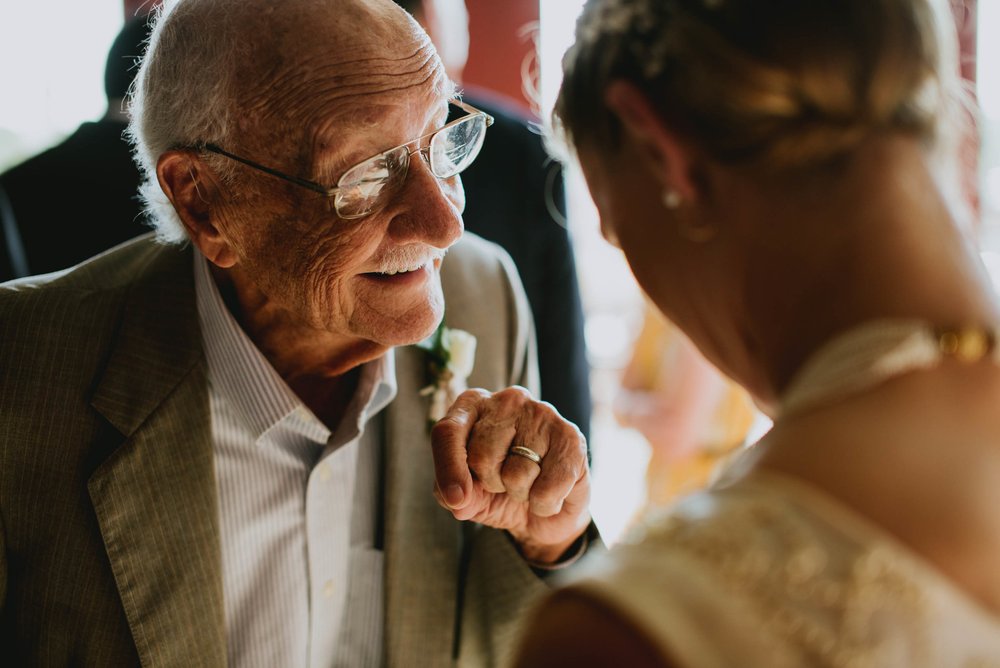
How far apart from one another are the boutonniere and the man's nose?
0.87 feet

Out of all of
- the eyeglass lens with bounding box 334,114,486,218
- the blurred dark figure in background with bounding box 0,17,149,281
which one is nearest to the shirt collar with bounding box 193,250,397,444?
the eyeglass lens with bounding box 334,114,486,218

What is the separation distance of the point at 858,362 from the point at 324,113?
42.2 inches

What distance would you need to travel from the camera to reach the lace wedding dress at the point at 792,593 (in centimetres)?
73

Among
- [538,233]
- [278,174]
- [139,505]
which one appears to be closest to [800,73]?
[278,174]

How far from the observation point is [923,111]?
2.80ft

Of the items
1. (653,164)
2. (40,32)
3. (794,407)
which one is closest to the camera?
(794,407)

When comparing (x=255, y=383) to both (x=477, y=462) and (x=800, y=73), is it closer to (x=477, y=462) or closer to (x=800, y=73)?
(x=477, y=462)

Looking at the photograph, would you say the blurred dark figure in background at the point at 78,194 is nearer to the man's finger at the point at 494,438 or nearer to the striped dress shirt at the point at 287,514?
the striped dress shirt at the point at 287,514

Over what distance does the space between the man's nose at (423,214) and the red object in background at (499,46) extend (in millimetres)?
3415

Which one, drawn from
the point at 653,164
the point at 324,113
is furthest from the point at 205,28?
the point at 653,164

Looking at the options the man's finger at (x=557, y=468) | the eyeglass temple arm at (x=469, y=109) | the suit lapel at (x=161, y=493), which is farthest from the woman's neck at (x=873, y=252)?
the suit lapel at (x=161, y=493)

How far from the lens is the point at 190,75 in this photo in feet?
5.39

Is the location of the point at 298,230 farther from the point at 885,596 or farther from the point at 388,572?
the point at 885,596

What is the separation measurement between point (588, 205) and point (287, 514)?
2.96ft
